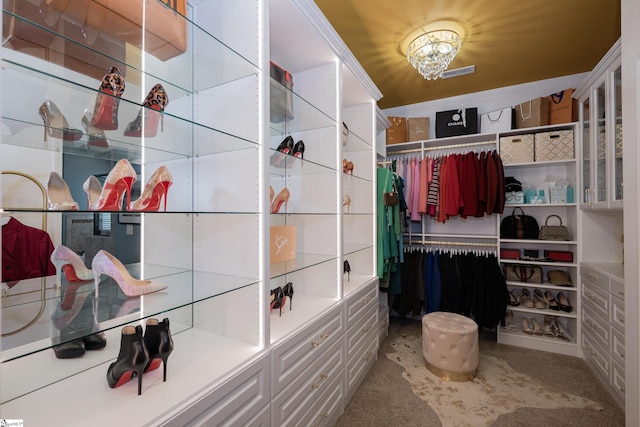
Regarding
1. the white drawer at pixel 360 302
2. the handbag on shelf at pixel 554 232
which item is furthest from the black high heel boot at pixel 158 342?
the handbag on shelf at pixel 554 232

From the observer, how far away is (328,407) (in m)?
1.72

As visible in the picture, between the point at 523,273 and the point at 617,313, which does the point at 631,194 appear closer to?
the point at 617,313

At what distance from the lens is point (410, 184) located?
132 inches

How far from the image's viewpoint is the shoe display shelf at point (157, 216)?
2.86ft

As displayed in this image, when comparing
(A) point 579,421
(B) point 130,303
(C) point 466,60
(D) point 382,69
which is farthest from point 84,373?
(C) point 466,60

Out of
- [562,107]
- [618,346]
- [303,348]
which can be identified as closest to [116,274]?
[303,348]

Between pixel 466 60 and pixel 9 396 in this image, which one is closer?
pixel 9 396

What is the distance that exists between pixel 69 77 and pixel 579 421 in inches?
129

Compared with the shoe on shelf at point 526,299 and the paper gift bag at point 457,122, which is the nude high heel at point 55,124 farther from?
the shoe on shelf at point 526,299

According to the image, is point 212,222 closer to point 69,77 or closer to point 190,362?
point 190,362

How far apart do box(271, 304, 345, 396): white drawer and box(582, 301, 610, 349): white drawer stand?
6.79 feet

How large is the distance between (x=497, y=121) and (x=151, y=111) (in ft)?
11.0

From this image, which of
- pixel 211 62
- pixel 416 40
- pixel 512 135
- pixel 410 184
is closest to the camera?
pixel 211 62

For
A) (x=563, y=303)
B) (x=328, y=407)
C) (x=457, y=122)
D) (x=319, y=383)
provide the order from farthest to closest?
(x=457, y=122), (x=563, y=303), (x=328, y=407), (x=319, y=383)
